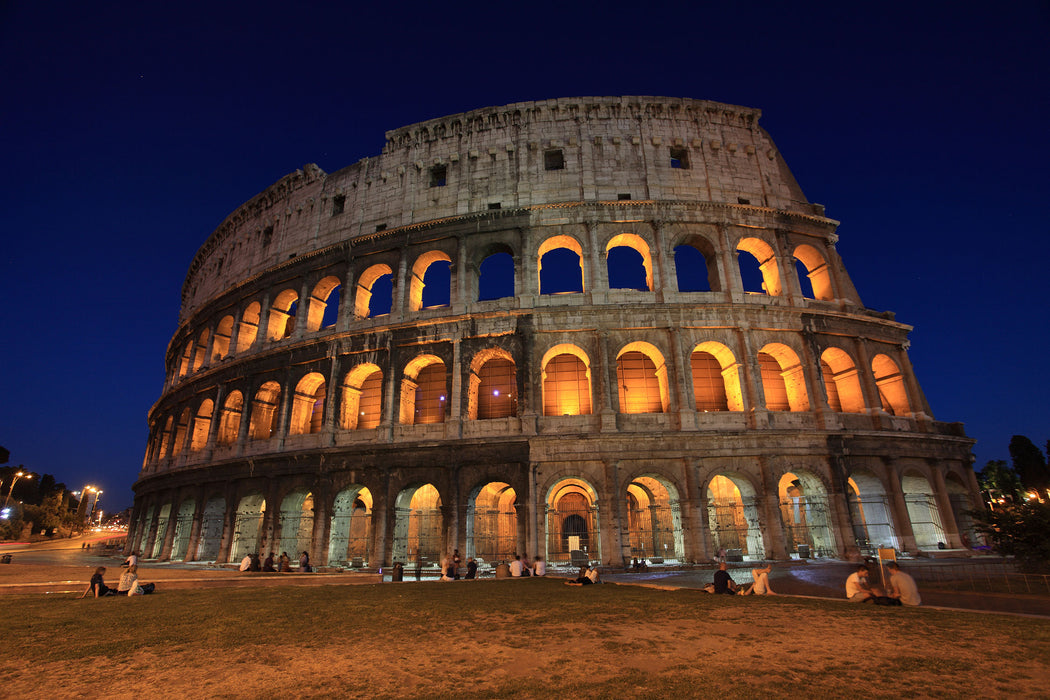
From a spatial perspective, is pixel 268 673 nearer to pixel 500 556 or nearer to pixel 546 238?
pixel 500 556

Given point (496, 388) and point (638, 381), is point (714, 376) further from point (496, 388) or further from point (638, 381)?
point (496, 388)

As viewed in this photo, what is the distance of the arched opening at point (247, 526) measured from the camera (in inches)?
837

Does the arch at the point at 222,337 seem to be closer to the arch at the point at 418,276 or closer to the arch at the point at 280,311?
the arch at the point at 280,311

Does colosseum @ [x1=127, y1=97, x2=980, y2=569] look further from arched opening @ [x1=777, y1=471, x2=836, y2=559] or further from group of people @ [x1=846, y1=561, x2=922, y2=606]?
group of people @ [x1=846, y1=561, x2=922, y2=606]

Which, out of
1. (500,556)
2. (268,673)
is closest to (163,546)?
(500,556)

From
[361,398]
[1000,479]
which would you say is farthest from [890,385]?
[1000,479]

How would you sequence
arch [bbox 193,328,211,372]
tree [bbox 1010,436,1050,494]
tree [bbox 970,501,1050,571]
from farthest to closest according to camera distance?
1. tree [bbox 1010,436,1050,494]
2. arch [bbox 193,328,211,372]
3. tree [bbox 970,501,1050,571]

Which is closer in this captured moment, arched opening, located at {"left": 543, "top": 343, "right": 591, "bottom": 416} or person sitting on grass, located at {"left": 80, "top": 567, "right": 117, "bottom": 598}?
person sitting on grass, located at {"left": 80, "top": 567, "right": 117, "bottom": 598}

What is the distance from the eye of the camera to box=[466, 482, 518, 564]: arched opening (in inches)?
767

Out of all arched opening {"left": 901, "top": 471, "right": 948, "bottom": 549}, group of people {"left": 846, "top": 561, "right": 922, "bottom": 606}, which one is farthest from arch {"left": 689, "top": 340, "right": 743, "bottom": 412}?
group of people {"left": 846, "top": 561, "right": 922, "bottom": 606}

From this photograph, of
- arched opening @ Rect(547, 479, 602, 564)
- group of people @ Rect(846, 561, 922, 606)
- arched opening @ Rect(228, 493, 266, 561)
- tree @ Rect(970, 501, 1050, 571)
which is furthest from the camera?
arched opening @ Rect(228, 493, 266, 561)

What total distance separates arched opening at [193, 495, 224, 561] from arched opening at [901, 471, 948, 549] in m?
28.2

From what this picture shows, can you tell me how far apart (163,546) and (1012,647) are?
96.8ft

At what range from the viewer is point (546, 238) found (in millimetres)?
21016
